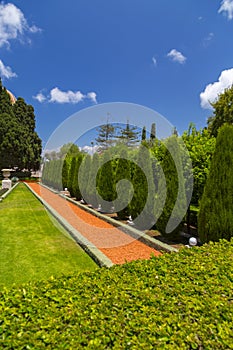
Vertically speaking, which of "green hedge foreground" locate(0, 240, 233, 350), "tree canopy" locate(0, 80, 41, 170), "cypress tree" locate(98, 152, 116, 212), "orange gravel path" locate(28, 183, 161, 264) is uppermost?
"tree canopy" locate(0, 80, 41, 170)

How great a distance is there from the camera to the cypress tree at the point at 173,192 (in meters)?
6.26

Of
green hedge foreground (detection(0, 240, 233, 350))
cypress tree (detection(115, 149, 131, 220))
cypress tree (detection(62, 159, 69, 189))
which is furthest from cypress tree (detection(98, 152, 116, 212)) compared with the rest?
cypress tree (detection(62, 159, 69, 189))

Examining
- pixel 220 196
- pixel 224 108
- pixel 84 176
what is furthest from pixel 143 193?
pixel 224 108

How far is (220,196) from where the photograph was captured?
5.08m

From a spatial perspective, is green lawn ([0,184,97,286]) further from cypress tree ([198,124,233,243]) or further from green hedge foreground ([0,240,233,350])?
cypress tree ([198,124,233,243])

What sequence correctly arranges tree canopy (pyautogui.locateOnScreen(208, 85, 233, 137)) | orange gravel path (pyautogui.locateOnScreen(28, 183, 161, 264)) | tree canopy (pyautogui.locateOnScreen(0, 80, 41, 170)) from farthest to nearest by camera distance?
1. tree canopy (pyautogui.locateOnScreen(0, 80, 41, 170))
2. tree canopy (pyautogui.locateOnScreen(208, 85, 233, 137))
3. orange gravel path (pyautogui.locateOnScreen(28, 183, 161, 264))

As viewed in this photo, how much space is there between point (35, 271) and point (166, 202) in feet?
12.7

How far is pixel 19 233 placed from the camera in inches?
268

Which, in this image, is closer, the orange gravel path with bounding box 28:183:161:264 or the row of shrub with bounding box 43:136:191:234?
the orange gravel path with bounding box 28:183:161:264

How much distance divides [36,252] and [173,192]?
153 inches

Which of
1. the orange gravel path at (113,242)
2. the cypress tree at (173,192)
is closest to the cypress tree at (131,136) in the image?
the orange gravel path at (113,242)

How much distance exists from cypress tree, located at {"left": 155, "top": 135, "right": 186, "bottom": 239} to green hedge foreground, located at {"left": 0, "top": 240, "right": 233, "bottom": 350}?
13.1 ft

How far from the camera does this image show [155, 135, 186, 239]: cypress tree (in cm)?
626

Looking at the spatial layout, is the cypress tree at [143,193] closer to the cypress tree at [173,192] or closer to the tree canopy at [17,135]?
the cypress tree at [173,192]
